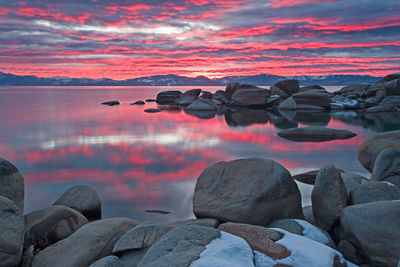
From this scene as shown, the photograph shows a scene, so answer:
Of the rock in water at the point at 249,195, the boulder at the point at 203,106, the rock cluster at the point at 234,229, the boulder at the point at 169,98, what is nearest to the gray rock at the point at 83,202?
the rock cluster at the point at 234,229

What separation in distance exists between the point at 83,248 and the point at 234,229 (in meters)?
2.76

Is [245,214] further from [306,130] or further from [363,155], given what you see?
[306,130]

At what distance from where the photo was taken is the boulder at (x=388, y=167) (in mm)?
8898

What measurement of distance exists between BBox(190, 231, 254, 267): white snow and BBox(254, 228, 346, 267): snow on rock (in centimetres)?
20

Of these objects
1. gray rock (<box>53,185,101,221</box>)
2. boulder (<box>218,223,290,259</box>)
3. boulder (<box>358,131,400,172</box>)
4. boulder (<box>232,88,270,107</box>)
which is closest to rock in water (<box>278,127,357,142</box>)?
boulder (<box>358,131,400,172</box>)

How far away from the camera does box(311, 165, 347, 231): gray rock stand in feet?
23.0

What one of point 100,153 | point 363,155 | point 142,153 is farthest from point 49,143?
point 363,155

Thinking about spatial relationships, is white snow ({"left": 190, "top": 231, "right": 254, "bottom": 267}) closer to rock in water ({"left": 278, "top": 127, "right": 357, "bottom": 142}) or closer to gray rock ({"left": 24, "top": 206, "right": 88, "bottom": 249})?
gray rock ({"left": 24, "top": 206, "right": 88, "bottom": 249})

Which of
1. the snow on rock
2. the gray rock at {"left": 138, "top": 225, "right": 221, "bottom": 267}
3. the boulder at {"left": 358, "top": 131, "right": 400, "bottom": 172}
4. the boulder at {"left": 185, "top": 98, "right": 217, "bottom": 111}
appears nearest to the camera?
the gray rock at {"left": 138, "top": 225, "right": 221, "bottom": 267}

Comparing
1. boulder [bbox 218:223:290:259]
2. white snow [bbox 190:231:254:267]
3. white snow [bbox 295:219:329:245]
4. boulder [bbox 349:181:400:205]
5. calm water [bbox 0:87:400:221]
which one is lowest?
calm water [bbox 0:87:400:221]

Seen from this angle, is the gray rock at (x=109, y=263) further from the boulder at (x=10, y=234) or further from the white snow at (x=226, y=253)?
the boulder at (x=10, y=234)

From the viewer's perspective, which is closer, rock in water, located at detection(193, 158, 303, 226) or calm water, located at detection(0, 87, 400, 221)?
rock in water, located at detection(193, 158, 303, 226)

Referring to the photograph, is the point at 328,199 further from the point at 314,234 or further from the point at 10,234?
the point at 10,234

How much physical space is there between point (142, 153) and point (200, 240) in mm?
12658
